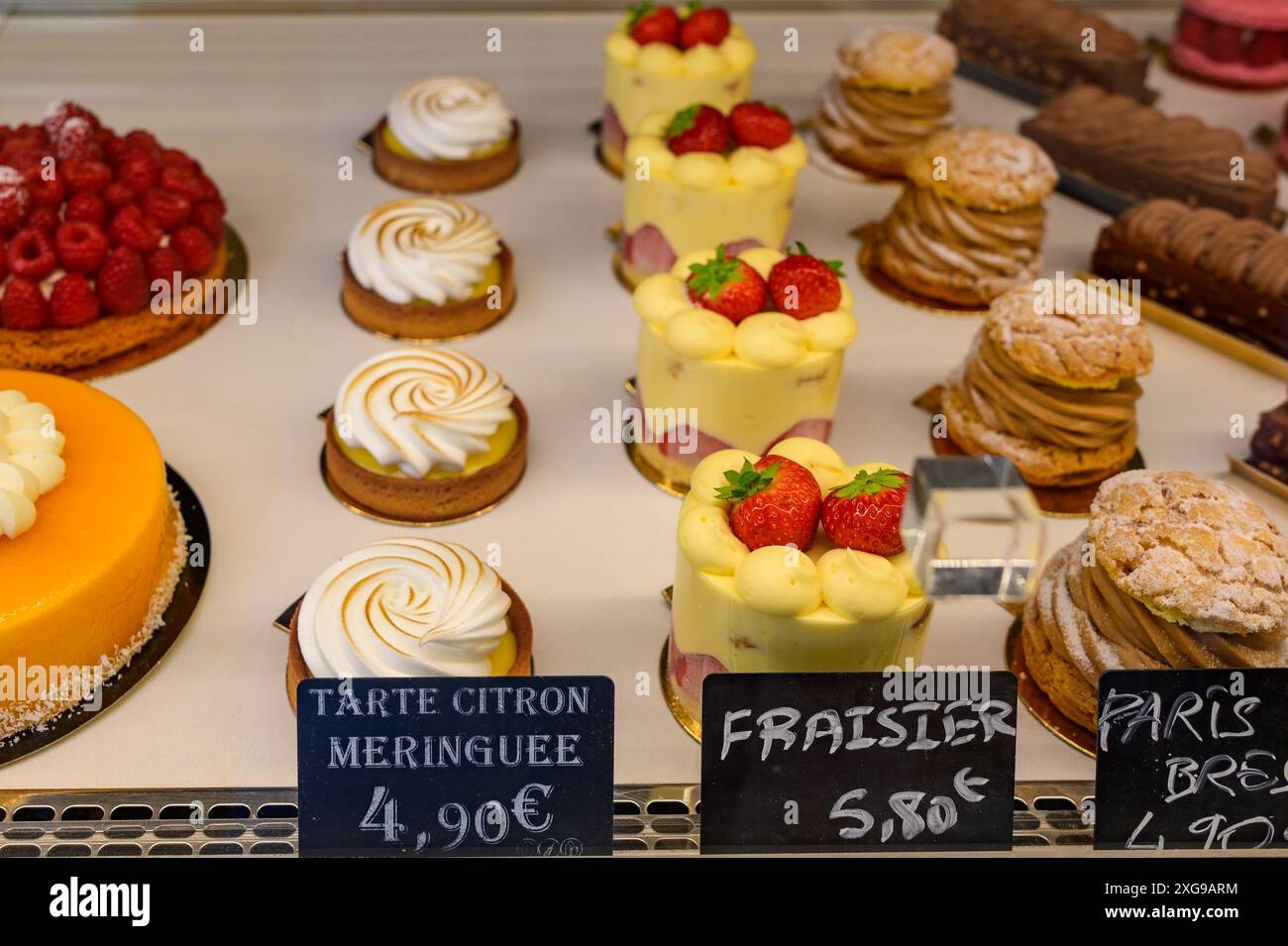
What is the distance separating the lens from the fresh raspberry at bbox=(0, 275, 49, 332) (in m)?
2.69

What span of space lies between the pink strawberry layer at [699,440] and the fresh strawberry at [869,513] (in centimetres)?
67

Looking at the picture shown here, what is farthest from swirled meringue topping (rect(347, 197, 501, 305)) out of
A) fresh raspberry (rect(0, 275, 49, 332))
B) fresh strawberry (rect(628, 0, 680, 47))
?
fresh strawberry (rect(628, 0, 680, 47))

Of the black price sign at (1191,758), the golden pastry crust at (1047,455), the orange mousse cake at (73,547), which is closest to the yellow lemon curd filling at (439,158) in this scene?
the orange mousse cake at (73,547)

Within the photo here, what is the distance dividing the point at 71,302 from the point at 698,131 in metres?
1.27

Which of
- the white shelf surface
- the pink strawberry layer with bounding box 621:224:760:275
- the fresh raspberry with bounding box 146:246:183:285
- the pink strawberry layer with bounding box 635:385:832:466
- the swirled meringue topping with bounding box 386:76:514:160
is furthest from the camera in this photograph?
the swirled meringue topping with bounding box 386:76:514:160

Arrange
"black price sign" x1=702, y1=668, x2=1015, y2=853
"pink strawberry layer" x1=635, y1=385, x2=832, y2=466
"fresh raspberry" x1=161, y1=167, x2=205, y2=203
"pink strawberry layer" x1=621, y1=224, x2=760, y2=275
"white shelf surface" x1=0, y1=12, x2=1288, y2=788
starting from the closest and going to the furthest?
"black price sign" x1=702, y1=668, x2=1015, y2=853
"white shelf surface" x1=0, y1=12, x2=1288, y2=788
"pink strawberry layer" x1=635, y1=385, x2=832, y2=466
"fresh raspberry" x1=161, y1=167, x2=205, y2=203
"pink strawberry layer" x1=621, y1=224, x2=760, y2=275

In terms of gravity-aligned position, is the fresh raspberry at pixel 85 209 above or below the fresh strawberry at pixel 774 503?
above

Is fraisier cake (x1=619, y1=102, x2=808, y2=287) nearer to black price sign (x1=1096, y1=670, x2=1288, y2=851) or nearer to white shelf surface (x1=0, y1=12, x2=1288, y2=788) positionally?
white shelf surface (x1=0, y1=12, x2=1288, y2=788)

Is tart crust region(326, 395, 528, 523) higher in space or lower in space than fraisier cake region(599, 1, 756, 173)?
lower

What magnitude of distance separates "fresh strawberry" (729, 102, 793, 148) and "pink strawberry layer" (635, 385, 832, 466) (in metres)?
0.73

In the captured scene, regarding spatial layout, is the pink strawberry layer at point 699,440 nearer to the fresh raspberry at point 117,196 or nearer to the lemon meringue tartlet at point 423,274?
the lemon meringue tartlet at point 423,274

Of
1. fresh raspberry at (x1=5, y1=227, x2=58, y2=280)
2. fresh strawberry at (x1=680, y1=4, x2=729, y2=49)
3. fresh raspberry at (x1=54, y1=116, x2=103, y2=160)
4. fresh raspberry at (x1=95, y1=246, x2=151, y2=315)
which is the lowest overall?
fresh raspberry at (x1=95, y1=246, x2=151, y2=315)

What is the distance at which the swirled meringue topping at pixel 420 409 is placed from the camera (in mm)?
2486
